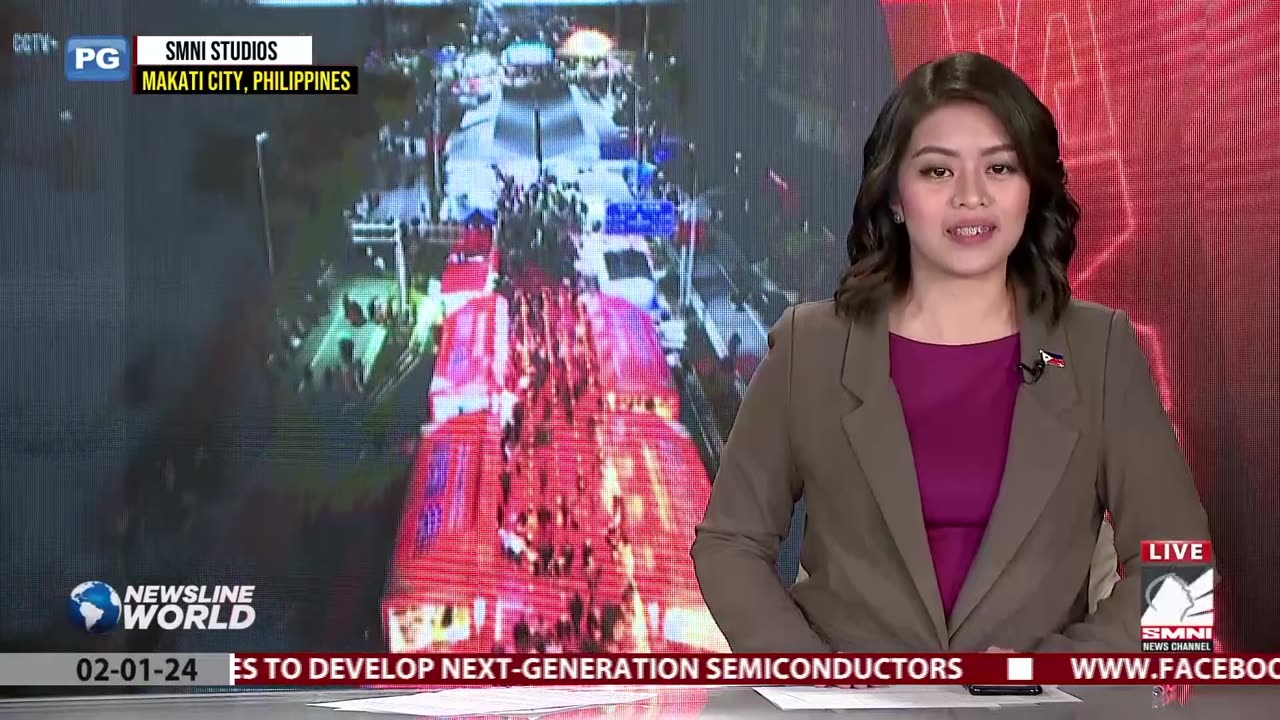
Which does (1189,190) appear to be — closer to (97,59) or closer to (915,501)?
(915,501)

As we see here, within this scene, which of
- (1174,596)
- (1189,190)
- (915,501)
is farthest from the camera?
(1189,190)

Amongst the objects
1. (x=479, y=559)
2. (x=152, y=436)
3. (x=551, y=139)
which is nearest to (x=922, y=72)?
(x=551, y=139)

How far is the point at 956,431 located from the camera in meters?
1.95

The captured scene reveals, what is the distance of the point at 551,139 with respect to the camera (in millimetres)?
2156

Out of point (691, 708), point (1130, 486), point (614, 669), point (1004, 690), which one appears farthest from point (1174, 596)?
point (614, 669)

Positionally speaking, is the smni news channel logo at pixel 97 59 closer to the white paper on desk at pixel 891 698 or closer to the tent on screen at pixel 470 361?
the tent on screen at pixel 470 361

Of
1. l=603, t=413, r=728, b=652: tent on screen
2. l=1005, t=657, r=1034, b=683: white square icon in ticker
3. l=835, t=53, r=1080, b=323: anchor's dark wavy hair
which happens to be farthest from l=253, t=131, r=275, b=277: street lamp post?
l=1005, t=657, r=1034, b=683: white square icon in ticker

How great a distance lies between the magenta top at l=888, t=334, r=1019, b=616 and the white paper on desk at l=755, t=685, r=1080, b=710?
0.45ft

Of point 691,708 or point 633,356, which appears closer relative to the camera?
point 691,708

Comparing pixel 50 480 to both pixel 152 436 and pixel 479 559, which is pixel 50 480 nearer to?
pixel 152 436

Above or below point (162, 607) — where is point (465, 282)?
above

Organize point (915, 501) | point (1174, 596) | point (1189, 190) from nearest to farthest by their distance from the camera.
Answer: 1. point (915, 501)
2. point (1174, 596)
3. point (1189, 190)

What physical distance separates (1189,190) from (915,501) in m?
0.77

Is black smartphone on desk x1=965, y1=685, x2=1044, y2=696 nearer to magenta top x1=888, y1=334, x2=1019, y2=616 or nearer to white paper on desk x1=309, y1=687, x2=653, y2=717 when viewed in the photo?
magenta top x1=888, y1=334, x2=1019, y2=616
